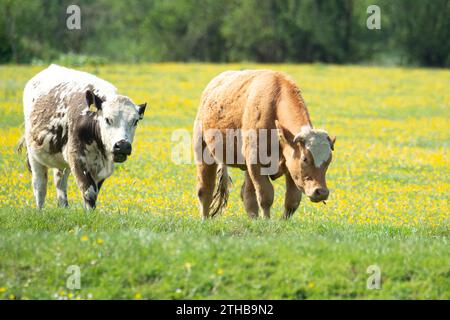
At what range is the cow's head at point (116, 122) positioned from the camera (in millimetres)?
12039

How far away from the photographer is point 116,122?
12211mm

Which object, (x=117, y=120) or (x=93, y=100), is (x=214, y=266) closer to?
(x=117, y=120)

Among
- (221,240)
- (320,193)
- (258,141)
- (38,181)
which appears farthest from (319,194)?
(38,181)

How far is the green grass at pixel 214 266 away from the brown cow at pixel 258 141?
1.37 m

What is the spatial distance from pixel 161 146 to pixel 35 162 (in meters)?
9.68

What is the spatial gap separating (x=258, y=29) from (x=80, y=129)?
71.9 m

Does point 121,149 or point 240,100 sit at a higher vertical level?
point 240,100

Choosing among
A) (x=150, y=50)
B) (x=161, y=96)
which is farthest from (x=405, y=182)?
(x=150, y=50)

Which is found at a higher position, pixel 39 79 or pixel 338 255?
pixel 39 79

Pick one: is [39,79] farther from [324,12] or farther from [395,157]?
[324,12]

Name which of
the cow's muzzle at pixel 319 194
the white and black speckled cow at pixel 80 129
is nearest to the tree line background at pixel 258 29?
the white and black speckled cow at pixel 80 129

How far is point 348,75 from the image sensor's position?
5269cm

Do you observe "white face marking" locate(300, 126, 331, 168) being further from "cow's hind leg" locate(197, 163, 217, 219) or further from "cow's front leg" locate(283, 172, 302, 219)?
"cow's hind leg" locate(197, 163, 217, 219)
